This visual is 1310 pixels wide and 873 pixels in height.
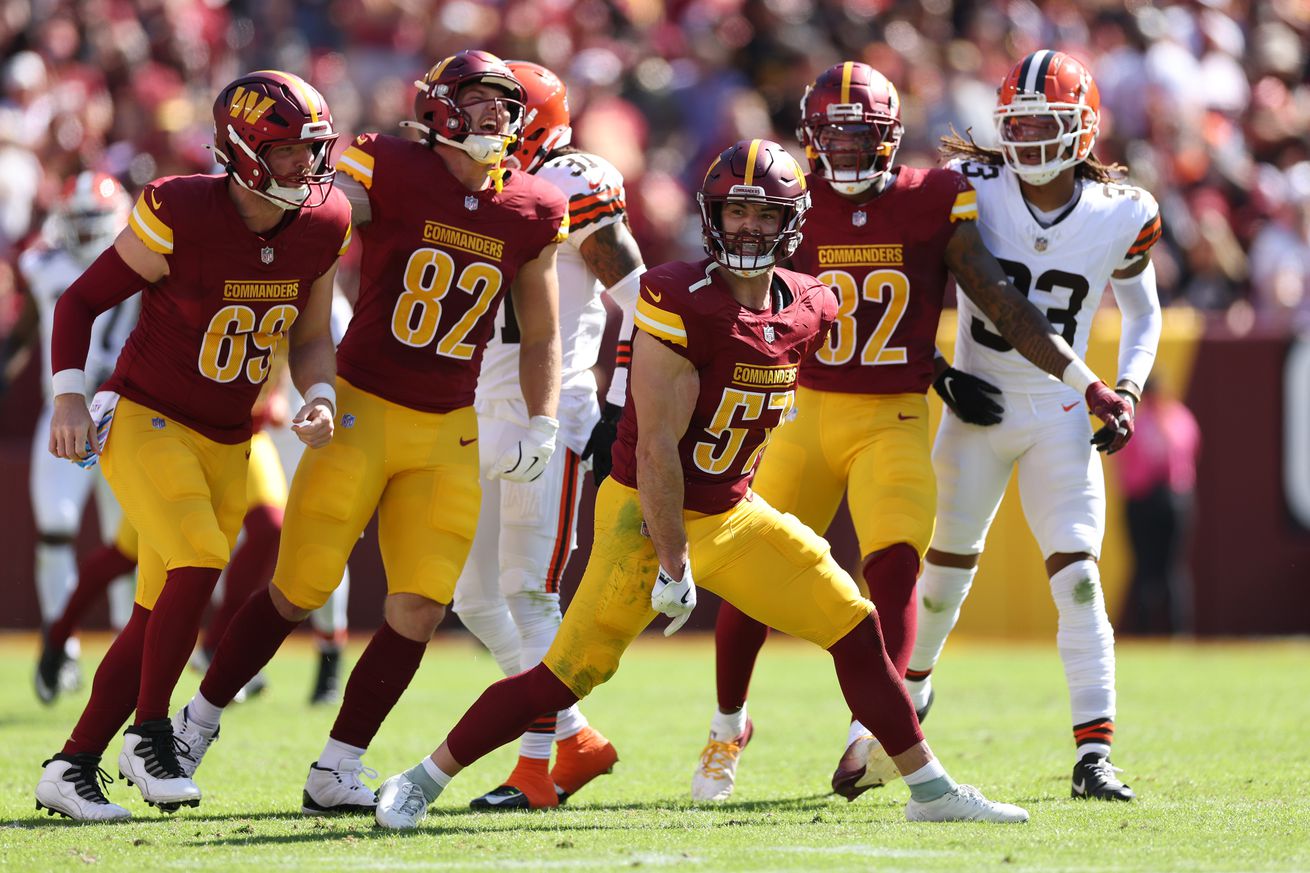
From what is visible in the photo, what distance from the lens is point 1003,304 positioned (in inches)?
227

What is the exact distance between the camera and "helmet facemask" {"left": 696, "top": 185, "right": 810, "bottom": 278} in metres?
4.86

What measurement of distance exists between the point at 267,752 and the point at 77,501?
8.19ft

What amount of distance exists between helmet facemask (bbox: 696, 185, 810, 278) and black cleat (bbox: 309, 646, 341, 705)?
148 inches

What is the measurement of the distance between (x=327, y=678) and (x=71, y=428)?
3.35m

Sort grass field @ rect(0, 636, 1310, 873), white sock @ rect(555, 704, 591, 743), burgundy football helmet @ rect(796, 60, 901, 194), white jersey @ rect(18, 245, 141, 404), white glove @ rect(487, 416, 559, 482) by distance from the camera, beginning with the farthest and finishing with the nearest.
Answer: white jersey @ rect(18, 245, 141, 404)
white sock @ rect(555, 704, 591, 743)
burgundy football helmet @ rect(796, 60, 901, 194)
white glove @ rect(487, 416, 559, 482)
grass field @ rect(0, 636, 1310, 873)

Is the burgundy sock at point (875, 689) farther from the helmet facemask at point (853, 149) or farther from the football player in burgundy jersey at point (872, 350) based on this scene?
the helmet facemask at point (853, 149)

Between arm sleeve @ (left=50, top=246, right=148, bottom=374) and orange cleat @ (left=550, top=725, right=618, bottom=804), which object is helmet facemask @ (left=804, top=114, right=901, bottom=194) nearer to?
orange cleat @ (left=550, top=725, right=618, bottom=804)

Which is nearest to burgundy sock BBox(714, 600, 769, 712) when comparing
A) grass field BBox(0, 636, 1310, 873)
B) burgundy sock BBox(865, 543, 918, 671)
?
grass field BBox(0, 636, 1310, 873)

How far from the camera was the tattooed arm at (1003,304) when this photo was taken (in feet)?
18.7

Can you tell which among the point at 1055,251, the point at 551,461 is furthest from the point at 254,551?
the point at 1055,251

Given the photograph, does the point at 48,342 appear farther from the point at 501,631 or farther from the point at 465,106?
the point at 465,106

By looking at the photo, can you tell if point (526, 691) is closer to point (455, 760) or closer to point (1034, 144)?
point (455, 760)

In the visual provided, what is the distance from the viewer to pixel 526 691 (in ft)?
16.2

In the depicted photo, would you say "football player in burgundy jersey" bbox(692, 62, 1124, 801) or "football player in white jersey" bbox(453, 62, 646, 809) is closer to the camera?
"football player in burgundy jersey" bbox(692, 62, 1124, 801)
